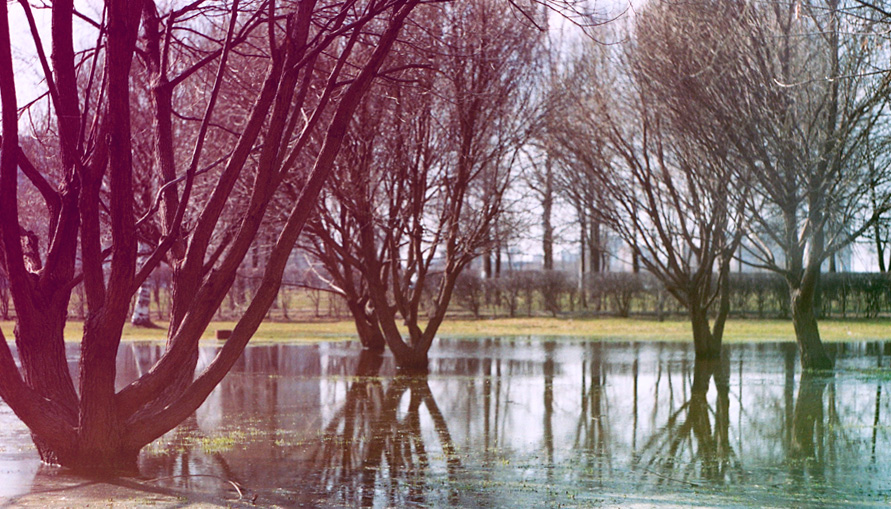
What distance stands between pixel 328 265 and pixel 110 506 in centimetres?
1463

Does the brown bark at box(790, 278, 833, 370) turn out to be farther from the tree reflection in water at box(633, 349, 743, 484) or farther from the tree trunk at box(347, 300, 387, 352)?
the tree trunk at box(347, 300, 387, 352)

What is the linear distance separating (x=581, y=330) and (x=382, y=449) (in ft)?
72.3

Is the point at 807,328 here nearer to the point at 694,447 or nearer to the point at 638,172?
the point at 638,172

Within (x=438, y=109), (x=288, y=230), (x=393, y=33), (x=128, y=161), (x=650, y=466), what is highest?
(x=438, y=109)

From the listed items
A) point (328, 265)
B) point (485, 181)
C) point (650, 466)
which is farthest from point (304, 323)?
point (650, 466)

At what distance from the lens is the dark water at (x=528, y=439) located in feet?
25.4

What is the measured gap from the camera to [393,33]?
8.51 meters

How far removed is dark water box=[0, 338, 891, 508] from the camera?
25.4ft

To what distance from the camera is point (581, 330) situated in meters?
31.3

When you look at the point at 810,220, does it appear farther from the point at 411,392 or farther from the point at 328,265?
the point at 328,265

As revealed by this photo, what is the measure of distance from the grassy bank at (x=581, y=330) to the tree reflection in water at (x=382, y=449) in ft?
47.1

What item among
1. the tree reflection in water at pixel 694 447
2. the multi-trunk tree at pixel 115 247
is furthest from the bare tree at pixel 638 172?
the multi-trunk tree at pixel 115 247

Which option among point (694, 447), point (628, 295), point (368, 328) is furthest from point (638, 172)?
point (628, 295)

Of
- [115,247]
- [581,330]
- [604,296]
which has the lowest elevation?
[581,330]
